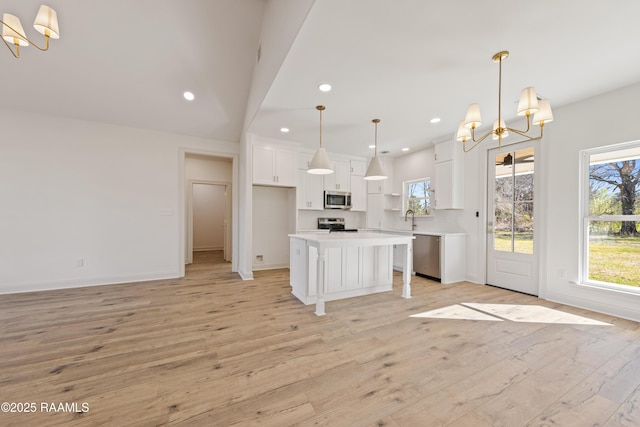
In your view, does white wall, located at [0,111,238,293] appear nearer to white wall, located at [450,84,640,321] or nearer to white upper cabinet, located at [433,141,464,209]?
white upper cabinet, located at [433,141,464,209]

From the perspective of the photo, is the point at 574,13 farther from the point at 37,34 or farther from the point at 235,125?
the point at 37,34

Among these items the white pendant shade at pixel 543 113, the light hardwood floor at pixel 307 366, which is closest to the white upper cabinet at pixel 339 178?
the light hardwood floor at pixel 307 366

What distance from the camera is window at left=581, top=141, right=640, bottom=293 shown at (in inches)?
112

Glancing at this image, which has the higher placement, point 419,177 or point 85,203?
point 419,177

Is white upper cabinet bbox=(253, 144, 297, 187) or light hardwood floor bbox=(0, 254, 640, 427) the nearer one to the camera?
light hardwood floor bbox=(0, 254, 640, 427)

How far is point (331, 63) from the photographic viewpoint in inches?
94.0

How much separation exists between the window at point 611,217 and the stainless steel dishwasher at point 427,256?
1.78 metres

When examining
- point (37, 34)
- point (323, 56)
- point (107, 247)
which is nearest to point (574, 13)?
point (323, 56)

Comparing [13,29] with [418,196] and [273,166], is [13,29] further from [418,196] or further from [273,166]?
[418,196]

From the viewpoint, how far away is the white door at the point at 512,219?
12.0 feet

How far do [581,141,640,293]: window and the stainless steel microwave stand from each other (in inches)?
144

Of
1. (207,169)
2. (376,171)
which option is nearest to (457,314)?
(376,171)

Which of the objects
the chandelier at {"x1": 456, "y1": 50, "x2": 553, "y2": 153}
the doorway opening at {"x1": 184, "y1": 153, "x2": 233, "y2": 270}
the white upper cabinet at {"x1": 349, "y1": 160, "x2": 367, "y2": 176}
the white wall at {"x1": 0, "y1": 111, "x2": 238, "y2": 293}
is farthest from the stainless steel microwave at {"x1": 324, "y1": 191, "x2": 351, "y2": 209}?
the chandelier at {"x1": 456, "y1": 50, "x2": 553, "y2": 153}

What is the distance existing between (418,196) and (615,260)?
2998 mm
